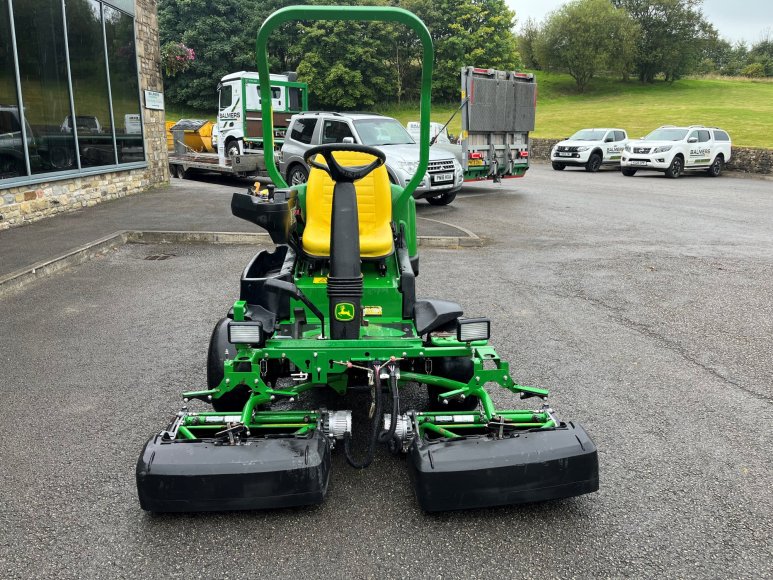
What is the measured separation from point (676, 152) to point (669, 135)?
4.09 feet

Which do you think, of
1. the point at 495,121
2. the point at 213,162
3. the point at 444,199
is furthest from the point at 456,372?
the point at 213,162

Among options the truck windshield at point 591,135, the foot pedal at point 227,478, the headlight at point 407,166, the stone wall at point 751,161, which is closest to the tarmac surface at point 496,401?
the foot pedal at point 227,478

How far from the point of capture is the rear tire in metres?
24.2

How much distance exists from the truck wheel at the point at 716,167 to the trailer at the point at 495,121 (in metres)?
10.7

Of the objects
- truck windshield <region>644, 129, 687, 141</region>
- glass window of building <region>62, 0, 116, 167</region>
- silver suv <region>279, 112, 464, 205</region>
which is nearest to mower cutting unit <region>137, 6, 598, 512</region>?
silver suv <region>279, 112, 464, 205</region>

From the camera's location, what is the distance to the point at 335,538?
→ 3.02 m

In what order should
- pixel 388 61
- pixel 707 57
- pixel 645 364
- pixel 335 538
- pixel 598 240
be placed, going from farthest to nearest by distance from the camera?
pixel 707 57 < pixel 388 61 < pixel 598 240 < pixel 645 364 < pixel 335 538

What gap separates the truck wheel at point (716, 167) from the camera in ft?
79.5

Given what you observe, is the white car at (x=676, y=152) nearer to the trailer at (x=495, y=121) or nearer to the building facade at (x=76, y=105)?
the trailer at (x=495, y=121)

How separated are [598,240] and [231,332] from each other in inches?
353

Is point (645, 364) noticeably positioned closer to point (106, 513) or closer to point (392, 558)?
point (392, 558)

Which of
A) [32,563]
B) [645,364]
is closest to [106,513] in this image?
[32,563]

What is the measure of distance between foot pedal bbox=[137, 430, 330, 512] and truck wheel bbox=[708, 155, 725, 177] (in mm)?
25171

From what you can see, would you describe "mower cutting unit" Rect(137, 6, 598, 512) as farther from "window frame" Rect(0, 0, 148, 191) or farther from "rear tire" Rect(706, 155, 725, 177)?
"rear tire" Rect(706, 155, 725, 177)
